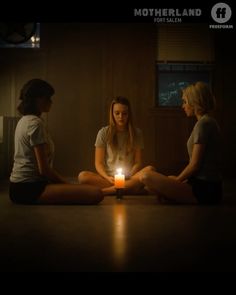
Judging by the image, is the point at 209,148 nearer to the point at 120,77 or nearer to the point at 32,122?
the point at 32,122

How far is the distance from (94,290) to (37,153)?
5.93ft

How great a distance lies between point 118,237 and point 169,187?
1134 mm

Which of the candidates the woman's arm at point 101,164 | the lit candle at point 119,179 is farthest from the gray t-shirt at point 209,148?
the woman's arm at point 101,164

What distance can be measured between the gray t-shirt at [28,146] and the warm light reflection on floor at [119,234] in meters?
0.68

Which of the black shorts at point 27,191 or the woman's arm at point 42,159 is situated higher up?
the woman's arm at point 42,159

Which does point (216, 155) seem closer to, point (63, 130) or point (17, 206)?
point (17, 206)

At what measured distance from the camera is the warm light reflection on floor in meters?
1.81

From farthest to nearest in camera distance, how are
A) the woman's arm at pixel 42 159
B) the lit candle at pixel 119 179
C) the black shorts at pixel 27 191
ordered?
the lit candle at pixel 119 179 → the black shorts at pixel 27 191 → the woman's arm at pixel 42 159

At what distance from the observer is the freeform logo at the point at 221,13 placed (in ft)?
10.6

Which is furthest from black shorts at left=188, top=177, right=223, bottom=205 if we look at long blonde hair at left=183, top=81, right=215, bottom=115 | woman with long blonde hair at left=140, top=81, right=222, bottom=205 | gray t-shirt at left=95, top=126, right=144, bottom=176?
gray t-shirt at left=95, top=126, right=144, bottom=176

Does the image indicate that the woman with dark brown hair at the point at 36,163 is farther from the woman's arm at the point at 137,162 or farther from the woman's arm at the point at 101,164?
the woman's arm at the point at 137,162

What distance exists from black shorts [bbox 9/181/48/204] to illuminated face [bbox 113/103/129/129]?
917 millimetres

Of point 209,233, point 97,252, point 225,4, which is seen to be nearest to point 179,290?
point 97,252

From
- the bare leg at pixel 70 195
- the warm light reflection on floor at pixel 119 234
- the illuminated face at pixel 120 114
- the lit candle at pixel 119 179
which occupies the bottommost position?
the warm light reflection on floor at pixel 119 234
